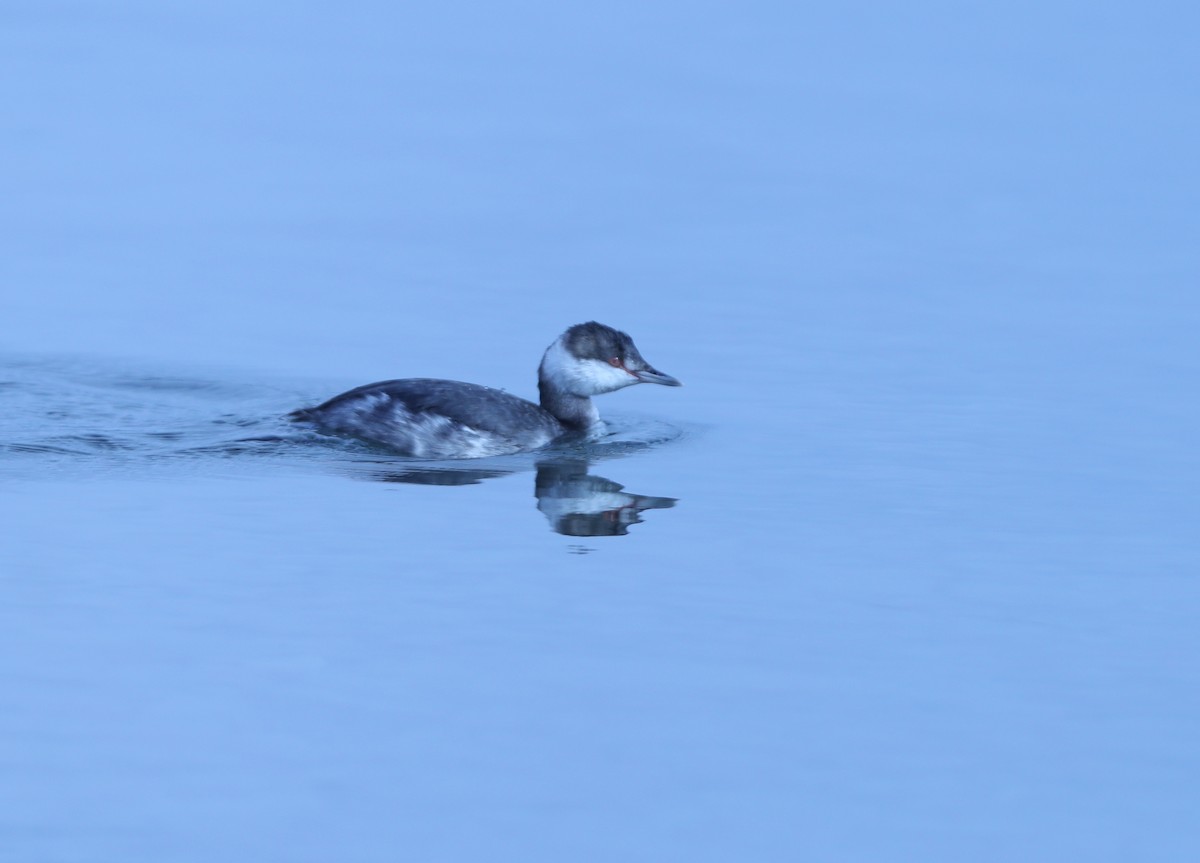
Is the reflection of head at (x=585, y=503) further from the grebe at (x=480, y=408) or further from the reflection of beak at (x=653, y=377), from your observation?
the reflection of beak at (x=653, y=377)

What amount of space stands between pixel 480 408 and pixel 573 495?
1.31 metres

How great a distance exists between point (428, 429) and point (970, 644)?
4.81 m

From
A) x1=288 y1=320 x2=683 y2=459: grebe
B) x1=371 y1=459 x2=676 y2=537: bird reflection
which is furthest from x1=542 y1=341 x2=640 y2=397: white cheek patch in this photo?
x1=371 y1=459 x2=676 y2=537: bird reflection

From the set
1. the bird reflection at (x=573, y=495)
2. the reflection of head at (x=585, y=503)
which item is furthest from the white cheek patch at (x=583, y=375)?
the reflection of head at (x=585, y=503)

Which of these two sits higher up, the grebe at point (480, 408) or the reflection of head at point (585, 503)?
the grebe at point (480, 408)

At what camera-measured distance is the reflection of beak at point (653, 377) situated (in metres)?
13.4

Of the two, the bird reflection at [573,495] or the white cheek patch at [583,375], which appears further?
the white cheek patch at [583,375]

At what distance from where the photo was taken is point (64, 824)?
6.35 m

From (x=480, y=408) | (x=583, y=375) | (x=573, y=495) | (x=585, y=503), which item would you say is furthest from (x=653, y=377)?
(x=585, y=503)

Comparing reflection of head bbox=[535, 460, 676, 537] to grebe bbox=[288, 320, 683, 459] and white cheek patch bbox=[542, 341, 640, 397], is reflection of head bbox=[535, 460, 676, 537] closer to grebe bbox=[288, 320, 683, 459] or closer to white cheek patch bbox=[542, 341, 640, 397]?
grebe bbox=[288, 320, 683, 459]

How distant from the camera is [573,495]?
11562mm

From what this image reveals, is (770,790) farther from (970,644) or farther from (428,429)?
(428,429)

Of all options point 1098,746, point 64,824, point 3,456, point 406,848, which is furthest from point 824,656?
point 3,456

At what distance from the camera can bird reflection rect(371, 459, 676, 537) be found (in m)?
10.7
